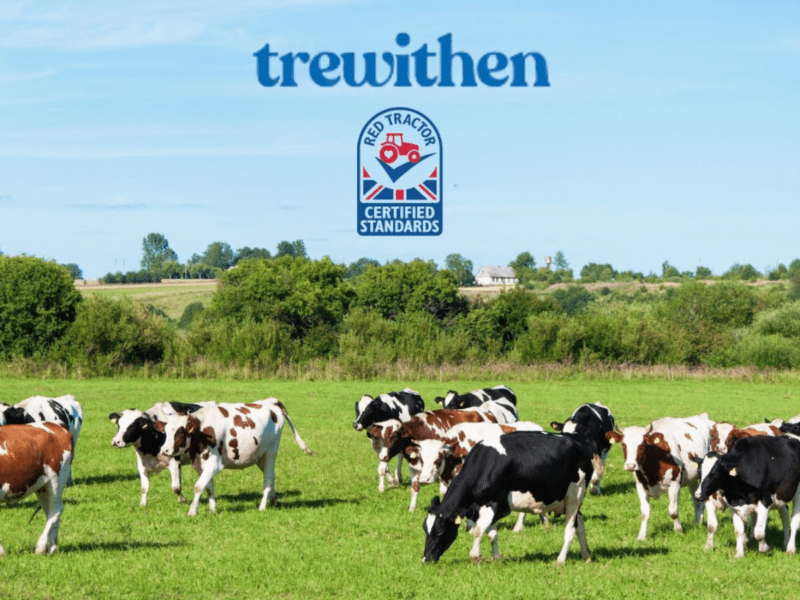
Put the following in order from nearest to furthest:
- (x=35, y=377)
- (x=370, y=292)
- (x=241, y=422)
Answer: (x=241, y=422) < (x=35, y=377) < (x=370, y=292)

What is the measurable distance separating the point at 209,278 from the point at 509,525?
515 ft

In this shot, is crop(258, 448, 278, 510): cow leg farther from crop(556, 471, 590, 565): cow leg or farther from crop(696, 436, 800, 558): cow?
crop(696, 436, 800, 558): cow

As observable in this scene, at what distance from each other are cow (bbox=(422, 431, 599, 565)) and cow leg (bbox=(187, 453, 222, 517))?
503cm

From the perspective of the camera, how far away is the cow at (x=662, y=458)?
1437cm

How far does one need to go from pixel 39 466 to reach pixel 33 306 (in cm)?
5569

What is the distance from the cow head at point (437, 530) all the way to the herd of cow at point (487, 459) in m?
0.01

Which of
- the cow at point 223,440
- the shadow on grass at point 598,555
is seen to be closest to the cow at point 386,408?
the cow at point 223,440

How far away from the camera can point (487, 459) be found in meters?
12.5

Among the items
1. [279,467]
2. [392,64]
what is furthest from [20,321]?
[279,467]

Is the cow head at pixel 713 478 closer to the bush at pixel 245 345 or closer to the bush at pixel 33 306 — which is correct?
the bush at pixel 245 345

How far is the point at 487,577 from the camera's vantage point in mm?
12148

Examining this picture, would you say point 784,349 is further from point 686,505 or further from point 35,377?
point 686,505

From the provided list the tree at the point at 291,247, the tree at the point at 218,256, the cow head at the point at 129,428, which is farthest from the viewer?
the tree at the point at 218,256

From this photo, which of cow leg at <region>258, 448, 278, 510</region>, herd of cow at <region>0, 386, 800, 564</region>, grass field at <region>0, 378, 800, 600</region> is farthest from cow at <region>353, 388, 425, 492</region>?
cow leg at <region>258, 448, 278, 510</region>
